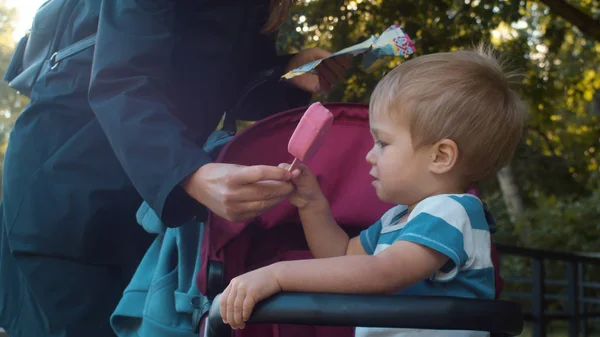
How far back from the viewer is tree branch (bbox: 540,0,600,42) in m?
6.28

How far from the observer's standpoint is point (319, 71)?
2.20m

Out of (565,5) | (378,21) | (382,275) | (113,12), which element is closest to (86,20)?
(113,12)

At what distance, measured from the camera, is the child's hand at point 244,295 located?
1397mm

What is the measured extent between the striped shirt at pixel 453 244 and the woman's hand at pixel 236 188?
0.30 m

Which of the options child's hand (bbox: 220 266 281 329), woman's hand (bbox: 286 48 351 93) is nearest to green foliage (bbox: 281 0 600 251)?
woman's hand (bbox: 286 48 351 93)

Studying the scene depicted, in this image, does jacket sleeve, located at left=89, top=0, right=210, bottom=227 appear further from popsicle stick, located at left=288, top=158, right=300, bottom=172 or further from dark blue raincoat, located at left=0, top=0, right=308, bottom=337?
popsicle stick, located at left=288, top=158, right=300, bottom=172

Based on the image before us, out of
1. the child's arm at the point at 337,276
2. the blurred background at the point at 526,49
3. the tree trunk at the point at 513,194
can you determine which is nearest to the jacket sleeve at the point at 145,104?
the child's arm at the point at 337,276

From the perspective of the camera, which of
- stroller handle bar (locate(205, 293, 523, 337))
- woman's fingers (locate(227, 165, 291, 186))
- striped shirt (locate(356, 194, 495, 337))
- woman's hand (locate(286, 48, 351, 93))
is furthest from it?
woman's hand (locate(286, 48, 351, 93))

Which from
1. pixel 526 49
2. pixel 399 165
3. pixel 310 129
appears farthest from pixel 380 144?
pixel 526 49

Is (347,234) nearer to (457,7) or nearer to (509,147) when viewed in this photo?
Result: (509,147)

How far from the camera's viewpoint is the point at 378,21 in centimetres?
566

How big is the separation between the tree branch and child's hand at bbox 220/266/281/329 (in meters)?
5.35

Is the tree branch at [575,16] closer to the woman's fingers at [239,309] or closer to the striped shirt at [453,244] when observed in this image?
the striped shirt at [453,244]

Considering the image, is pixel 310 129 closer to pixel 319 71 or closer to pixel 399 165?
pixel 399 165
